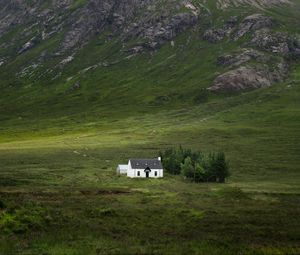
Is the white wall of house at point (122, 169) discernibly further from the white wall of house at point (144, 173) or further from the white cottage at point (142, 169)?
the white wall of house at point (144, 173)

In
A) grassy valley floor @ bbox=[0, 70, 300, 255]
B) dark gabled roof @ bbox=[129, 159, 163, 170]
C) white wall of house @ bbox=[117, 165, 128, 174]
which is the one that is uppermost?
dark gabled roof @ bbox=[129, 159, 163, 170]

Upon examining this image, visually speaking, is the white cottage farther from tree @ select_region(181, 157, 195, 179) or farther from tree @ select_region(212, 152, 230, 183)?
tree @ select_region(212, 152, 230, 183)

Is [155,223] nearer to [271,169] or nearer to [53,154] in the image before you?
[271,169]

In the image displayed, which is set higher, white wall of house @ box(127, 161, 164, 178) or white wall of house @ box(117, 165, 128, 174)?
white wall of house @ box(117, 165, 128, 174)

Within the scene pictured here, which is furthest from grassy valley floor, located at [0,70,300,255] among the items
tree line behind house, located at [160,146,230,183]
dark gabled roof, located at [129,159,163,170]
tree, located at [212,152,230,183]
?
dark gabled roof, located at [129,159,163,170]

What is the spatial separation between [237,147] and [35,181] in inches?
3676

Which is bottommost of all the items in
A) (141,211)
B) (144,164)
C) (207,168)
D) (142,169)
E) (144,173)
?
(141,211)

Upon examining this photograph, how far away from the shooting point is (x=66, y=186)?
100 meters

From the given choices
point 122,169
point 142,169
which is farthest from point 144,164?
point 122,169

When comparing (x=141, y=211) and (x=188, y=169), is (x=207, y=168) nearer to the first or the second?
(x=188, y=169)

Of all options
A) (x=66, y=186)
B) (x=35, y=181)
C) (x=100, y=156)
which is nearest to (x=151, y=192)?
(x=66, y=186)

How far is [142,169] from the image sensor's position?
126750 millimetres

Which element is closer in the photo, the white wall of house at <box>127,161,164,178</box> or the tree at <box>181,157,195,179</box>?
the tree at <box>181,157,195,179</box>

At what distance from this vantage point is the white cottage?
12588cm
